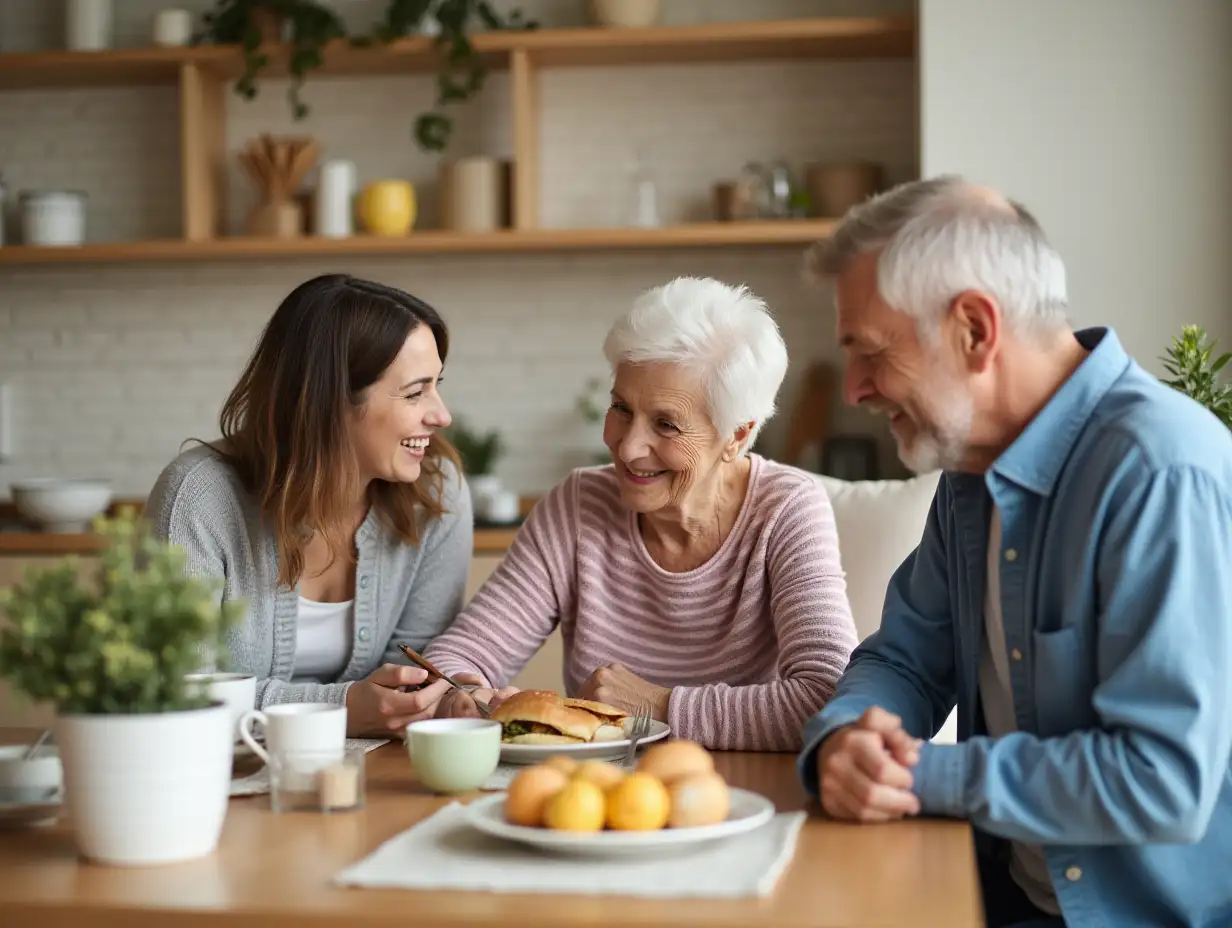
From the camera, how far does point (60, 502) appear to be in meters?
4.59

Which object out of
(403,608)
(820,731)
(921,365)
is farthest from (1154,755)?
(403,608)

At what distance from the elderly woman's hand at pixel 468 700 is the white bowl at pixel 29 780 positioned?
580mm

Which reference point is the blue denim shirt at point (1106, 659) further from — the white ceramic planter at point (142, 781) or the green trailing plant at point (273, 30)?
the green trailing plant at point (273, 30)

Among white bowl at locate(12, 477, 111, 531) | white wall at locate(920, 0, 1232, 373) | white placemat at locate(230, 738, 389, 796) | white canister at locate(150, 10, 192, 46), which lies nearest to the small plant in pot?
white bowl at locate(12, 477, 111, 531)

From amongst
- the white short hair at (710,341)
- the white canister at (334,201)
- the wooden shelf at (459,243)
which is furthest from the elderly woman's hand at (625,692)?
the white canister at (334,201)

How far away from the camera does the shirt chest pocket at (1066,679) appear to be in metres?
1.50

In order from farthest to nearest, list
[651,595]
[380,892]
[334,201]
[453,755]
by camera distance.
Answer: [334,201] < [651,595] < [453,755] < [380,892]

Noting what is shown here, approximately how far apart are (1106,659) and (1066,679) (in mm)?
Answer: 72

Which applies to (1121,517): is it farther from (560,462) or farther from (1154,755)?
(560,462)

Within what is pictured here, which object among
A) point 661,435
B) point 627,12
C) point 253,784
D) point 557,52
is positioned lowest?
point 253,784

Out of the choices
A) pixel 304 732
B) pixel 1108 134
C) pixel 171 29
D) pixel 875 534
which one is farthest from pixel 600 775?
pixel 171 29

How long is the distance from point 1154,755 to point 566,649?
1.23 m

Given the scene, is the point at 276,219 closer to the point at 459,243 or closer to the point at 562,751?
the point at 459,243

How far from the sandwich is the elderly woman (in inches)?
13.2
